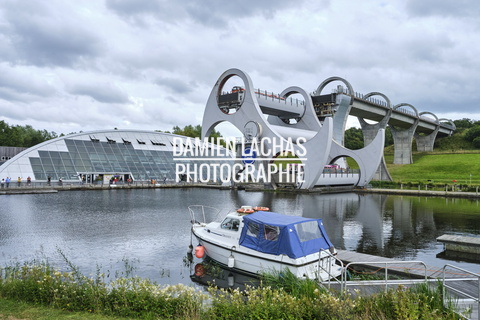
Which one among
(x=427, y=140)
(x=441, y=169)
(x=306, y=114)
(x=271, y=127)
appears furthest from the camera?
(x=427, y=140)

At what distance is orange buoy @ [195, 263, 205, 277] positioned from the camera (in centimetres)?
1183

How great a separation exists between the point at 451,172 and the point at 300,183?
3254cm

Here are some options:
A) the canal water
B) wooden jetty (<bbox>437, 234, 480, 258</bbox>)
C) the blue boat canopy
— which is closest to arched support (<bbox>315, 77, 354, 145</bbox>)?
the canal water

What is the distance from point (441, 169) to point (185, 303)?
66.3 metres

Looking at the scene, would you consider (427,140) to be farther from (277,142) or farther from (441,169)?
(277,142)

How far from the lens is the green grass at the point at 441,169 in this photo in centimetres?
5492

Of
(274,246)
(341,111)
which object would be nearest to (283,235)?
(274,246)

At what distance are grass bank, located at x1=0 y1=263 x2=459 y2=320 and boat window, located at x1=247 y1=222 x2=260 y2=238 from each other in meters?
3.64

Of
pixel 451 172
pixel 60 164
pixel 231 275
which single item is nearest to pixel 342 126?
pixel 451 172

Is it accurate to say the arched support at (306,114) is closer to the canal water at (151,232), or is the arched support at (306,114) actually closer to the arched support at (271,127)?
the arched support at (271,127)

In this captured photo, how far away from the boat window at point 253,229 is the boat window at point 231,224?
2.92 ft

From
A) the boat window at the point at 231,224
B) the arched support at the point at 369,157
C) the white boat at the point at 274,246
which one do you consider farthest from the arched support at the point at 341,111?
the white boat at the point at 274,246

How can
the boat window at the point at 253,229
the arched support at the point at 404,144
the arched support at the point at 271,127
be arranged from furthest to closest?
the arched support at the point at 404,144
the arched support at the point at 271,127
the boat window at the point at 253,229

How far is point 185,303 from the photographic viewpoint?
7.09 meters
